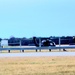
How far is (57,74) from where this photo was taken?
12.1 m

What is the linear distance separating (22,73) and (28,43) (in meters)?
44.1

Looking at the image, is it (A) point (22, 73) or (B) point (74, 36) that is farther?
(B) point (74, 36)

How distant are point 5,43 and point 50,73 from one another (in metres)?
27.3

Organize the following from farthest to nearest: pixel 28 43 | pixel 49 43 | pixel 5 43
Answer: pixel 28 43 < pixel 49 43 < pixel 5 43

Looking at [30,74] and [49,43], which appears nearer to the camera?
[30,74]

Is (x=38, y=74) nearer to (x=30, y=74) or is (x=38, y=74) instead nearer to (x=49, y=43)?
(x=30, y=74)

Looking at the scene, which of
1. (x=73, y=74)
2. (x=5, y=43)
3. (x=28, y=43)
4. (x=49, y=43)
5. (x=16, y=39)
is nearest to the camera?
(x=73, y=74)

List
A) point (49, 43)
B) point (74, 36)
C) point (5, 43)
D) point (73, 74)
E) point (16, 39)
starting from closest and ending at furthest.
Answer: point (73, 74)
point (5, 43)
point (49, 43)
point (74, 36)
point (16, 39)

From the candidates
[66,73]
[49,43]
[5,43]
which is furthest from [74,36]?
[66,73]

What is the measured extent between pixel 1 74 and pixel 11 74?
368 mm

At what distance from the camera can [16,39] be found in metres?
52.6

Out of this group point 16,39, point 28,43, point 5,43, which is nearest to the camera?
point 5,43

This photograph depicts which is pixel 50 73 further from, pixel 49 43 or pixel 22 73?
pixel 49 43

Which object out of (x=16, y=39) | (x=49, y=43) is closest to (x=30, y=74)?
(x=49, y=43)
